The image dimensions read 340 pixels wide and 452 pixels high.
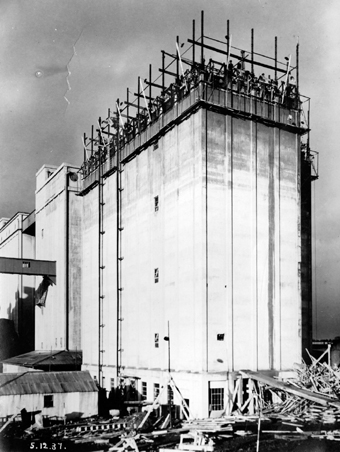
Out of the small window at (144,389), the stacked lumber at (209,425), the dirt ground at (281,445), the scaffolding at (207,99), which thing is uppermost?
the scaffolding at (207,99)

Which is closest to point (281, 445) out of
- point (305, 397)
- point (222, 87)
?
point (305, 397)

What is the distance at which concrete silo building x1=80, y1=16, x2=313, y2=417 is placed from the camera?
37781mm

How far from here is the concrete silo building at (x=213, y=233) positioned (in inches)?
1487

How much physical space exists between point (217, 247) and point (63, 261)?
1004 inches

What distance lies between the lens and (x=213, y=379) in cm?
3656

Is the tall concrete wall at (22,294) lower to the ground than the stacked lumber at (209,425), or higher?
higher

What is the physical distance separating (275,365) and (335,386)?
435cm

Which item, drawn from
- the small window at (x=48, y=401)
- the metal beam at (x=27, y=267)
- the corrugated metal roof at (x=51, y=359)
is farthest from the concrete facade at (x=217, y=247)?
the metal beam at (x=27, y=267)

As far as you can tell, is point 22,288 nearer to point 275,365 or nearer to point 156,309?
point 156,309

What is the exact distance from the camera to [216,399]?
36.5 meters

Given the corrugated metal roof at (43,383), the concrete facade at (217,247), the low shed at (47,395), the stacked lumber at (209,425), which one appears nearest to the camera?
the stacked lumber at (209,425)

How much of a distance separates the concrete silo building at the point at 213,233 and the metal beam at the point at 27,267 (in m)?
15.8

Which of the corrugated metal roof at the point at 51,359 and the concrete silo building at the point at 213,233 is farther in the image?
the corrugated metal roof at the point at 51,359

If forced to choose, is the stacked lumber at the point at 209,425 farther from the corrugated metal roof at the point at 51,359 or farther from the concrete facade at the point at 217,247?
the corrugated metal roof at the point at 51,359
